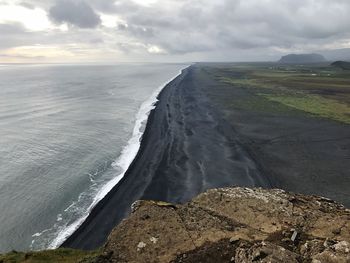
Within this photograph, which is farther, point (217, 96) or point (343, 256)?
point (217, 96)

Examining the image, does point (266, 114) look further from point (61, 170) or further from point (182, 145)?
point (61, 170)

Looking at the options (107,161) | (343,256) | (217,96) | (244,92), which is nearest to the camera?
(343,256)

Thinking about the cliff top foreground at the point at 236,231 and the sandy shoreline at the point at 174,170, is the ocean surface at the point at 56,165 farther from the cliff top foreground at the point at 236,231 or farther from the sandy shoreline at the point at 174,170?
the cliff top foreground at the point at 236,231

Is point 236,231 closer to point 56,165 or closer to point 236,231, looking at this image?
point 236,231

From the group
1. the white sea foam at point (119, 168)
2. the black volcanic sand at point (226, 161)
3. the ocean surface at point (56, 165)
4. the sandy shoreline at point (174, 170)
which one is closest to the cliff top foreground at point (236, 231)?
the sandy shoreline at point (174, 170)

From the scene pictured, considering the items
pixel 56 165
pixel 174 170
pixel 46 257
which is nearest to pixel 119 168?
pixel 174 170

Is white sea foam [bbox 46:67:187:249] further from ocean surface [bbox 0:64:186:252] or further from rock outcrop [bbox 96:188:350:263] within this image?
rock outcrop [bbox 96:188:350:263]

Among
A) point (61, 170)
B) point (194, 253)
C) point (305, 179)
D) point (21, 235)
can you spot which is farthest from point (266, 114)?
point (194, 253)
